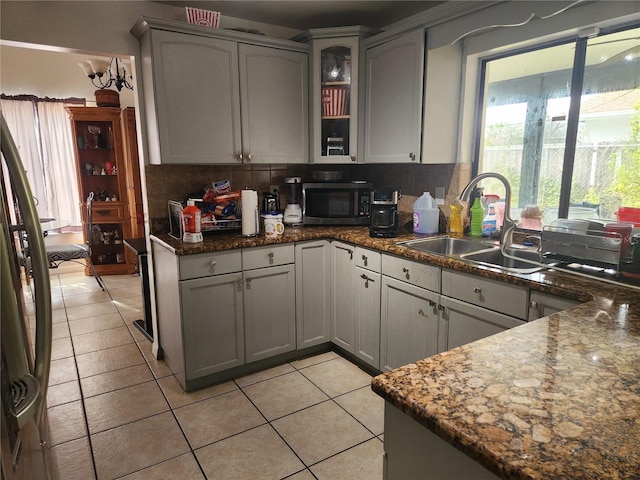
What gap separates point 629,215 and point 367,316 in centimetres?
151

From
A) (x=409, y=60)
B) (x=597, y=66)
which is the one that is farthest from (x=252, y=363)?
(x=597, y=66)

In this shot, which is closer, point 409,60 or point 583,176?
point 583,176

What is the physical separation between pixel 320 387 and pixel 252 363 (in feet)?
1.60

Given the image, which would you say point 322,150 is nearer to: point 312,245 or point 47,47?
point 312,245

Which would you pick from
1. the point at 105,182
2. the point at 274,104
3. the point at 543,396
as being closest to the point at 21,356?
the point at 543,396

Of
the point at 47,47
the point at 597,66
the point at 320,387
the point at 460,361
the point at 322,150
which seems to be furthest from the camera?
the point at 322,150

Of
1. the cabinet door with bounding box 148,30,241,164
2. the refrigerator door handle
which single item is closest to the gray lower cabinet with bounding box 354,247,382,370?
the cabinet door with bounding box 148,30,241,164

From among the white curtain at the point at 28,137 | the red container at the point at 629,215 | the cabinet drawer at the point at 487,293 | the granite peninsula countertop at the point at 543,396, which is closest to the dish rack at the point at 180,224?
the cabinet drawer at the point at 487,293

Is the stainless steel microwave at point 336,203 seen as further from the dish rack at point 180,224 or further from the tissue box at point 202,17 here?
the tissue box at point 202,17

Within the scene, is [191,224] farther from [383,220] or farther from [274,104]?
[383,220]

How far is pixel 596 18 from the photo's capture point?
2.03 meters

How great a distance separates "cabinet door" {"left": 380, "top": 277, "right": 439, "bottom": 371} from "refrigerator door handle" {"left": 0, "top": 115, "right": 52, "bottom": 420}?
1.76m

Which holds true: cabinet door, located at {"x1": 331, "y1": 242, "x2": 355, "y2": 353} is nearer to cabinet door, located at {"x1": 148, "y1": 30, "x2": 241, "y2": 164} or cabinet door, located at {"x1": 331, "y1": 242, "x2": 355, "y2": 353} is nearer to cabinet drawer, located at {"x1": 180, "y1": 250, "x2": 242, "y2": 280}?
cabinet drawer, located at {"x1": 180, "y1": 250, "x2": 242, "y2": 280}

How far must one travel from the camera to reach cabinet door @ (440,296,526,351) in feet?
6.26
